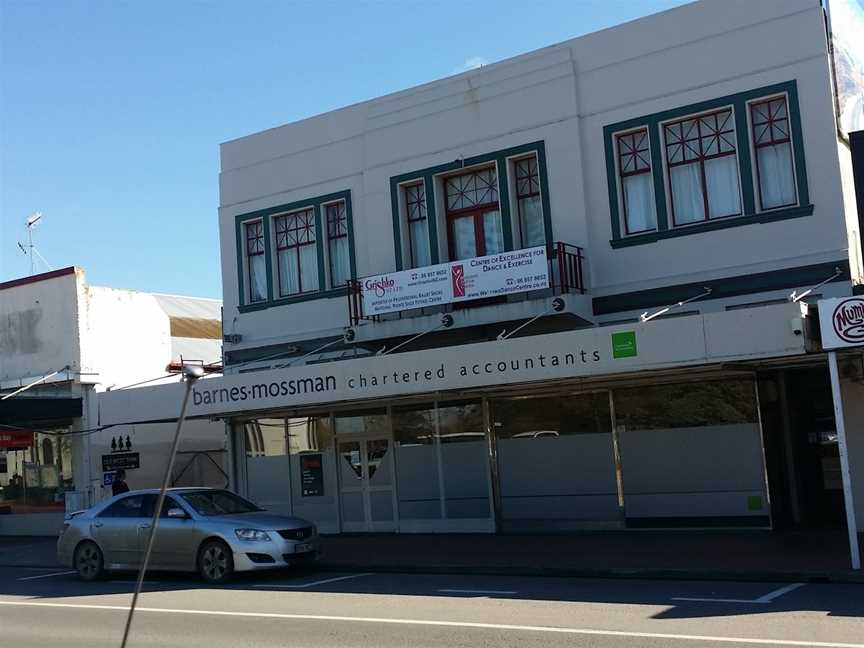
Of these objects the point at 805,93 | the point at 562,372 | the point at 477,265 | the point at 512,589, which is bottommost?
the point at 512,589

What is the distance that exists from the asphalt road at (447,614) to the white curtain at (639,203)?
701cm

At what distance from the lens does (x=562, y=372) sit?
1545 centimetres

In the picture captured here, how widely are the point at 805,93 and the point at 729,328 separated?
4924 mm

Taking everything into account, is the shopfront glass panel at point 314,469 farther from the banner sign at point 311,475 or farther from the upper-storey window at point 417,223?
the upper-storey window at point 417,223

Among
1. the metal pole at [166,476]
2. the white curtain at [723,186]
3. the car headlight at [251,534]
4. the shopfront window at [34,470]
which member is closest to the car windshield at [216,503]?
the car headlight at [251,534]

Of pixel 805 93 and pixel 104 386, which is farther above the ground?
pixel 805 93

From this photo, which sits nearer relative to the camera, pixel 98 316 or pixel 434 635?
pixel 434 635

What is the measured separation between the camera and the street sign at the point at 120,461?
83.0 feet

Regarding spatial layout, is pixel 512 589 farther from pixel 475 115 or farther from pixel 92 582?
pixel 475 115

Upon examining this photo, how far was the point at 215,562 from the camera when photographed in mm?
14820

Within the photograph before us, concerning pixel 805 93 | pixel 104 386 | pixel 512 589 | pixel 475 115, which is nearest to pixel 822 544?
pixel 512 589

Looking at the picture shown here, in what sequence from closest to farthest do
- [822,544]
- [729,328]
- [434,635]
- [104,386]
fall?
[434,635] → [729,328] → [822,544] → [104,386]

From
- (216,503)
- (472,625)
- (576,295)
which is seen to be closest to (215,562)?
(216,503)

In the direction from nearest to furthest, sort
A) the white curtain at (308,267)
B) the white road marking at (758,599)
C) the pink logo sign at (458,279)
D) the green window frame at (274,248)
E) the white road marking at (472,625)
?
the white road marking at (472,625)
the white road marking at (758,599)
the pink logo sign at (458,279)
the green window frame at (274,248)
the white curtain at (308,267)
